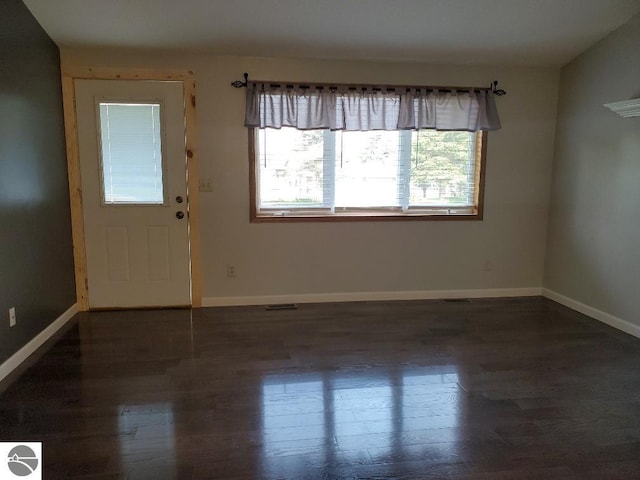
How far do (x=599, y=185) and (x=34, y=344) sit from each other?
465 cm

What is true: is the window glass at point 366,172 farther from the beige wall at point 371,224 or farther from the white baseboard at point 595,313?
the white baseboard at point 595,313

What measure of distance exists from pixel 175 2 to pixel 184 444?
2.84 metres

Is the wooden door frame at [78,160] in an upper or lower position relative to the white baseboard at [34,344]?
upper

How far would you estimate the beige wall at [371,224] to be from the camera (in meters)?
3.88

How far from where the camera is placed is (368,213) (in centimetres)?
427

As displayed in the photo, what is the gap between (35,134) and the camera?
10.5 feet

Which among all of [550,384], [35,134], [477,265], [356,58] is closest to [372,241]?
[477,265]

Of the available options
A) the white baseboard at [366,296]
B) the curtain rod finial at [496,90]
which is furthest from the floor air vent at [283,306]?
the curtain rod finial at [496,90]

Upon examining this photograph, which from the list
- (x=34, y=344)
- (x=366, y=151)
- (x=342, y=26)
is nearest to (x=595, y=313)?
(x=366, y=151)

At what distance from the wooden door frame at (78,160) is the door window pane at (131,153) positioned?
0.74ft

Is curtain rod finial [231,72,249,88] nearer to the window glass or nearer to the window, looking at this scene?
the window

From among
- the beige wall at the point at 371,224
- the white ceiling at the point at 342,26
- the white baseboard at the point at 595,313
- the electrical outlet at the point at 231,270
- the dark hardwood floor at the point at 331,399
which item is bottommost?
the dark hardwood floor at the point at 331,399

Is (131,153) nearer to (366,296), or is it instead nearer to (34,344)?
(34,344)

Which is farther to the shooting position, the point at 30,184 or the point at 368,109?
the point at 368,109
